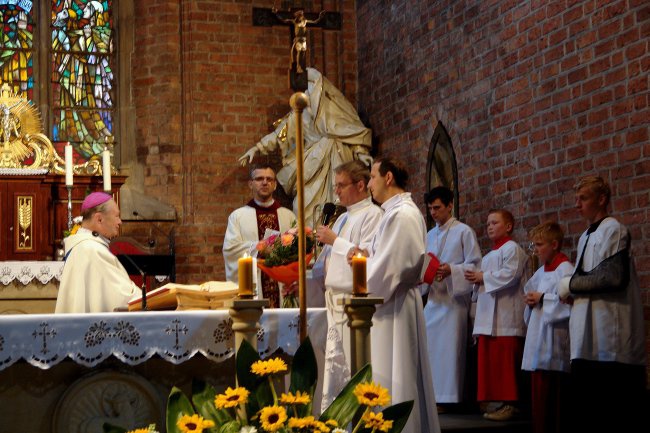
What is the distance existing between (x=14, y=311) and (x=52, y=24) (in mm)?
4206

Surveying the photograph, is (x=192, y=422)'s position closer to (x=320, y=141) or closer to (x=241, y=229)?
(x=241, y=229)

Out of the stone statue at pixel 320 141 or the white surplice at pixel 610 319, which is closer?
the white surplice at pixel 610 319

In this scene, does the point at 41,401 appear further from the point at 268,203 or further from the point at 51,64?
the point at 51,64

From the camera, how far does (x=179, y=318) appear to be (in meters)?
4.70

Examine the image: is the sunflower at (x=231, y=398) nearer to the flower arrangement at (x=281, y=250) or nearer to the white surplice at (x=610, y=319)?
the flower arrangement at (x=281, y=250)

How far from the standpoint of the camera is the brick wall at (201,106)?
11297mm

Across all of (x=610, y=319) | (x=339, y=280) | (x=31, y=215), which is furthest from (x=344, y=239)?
(x=31, y=215)

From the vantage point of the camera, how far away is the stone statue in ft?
35.1

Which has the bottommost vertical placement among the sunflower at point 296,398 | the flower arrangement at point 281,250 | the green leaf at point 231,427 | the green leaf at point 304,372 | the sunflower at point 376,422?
the green leaf at point 231,427

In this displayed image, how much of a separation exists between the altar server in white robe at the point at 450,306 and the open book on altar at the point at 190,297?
123 inches

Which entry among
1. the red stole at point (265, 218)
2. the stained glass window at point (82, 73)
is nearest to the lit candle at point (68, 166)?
the red stole at point (265, 218)

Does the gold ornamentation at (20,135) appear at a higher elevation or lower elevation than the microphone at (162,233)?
higher

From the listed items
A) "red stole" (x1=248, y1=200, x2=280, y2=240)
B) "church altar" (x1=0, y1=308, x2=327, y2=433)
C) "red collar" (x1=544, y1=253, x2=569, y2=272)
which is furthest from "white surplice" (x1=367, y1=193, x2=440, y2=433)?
"red stole" (x1=248, y1=200, x2=280, y2=240)

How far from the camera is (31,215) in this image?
388 inches
